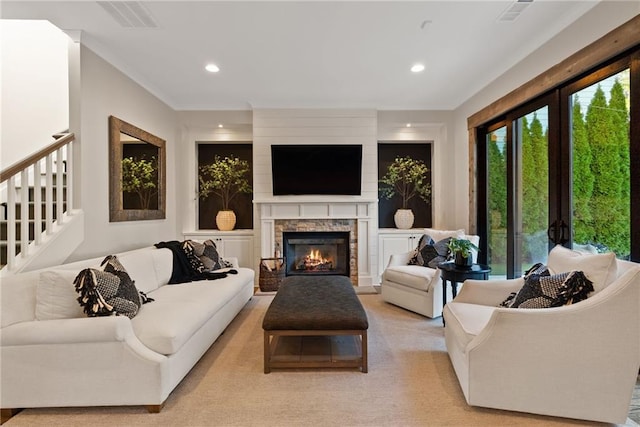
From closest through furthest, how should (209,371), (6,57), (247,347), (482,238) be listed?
(209,371) < (247,347) < (6,57) < (482,238)

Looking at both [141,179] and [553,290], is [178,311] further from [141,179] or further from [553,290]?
[553,290]

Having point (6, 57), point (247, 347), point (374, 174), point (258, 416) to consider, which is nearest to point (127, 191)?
point (6, 57)

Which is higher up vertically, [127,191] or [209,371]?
[127,191]

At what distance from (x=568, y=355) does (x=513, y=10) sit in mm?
2610

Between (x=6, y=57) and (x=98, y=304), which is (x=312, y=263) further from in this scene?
(x=6, y=57)

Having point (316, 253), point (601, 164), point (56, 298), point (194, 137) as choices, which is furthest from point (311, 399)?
point (194, 137)

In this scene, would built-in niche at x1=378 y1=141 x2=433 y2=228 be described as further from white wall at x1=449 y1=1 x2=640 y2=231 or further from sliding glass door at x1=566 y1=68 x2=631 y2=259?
sliding glass door at x1=566 y1=68 x2=631 y2=259

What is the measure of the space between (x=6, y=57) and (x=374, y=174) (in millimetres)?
4690

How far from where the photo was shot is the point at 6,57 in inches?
136

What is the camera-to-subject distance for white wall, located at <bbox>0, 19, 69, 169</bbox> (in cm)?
346

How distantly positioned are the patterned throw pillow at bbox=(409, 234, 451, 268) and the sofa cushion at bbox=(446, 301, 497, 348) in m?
1.41

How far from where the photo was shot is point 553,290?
1.99 metres

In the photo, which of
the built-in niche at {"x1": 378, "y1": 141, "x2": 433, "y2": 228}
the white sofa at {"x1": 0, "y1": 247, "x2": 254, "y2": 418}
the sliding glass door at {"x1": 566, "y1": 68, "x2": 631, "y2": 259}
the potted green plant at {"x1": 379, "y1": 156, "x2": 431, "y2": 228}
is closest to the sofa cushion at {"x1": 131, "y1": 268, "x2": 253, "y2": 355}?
the white sofa at {"x1": 0, "y1": 247, "x2": 254, "y2": 418}

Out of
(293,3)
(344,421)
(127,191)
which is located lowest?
(344,421)
